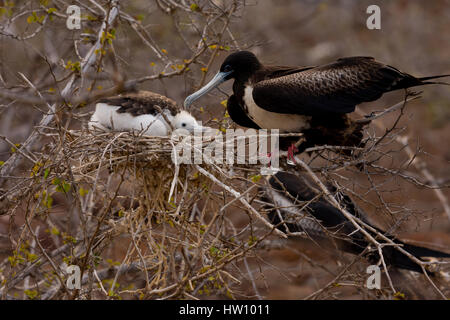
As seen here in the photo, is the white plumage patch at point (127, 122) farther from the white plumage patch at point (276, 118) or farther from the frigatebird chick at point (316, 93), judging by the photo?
the white plumage patch at point (276, 118)

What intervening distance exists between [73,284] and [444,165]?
23.0 feet

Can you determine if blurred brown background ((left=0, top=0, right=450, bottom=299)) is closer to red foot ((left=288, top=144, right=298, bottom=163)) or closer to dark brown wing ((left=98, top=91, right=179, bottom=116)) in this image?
dark brown wing ((left=98, top=91, right=179, bottom=116))

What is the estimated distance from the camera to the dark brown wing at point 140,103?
3.79m

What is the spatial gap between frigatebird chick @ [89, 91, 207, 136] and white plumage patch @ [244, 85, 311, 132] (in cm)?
32

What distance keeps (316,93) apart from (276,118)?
289 mm

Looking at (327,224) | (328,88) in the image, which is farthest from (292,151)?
(327,224)

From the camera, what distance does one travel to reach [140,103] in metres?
3.84

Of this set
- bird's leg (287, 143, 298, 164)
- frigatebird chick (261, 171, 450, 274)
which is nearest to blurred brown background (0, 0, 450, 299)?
frigatebird chick (261, 171, 450, 274)

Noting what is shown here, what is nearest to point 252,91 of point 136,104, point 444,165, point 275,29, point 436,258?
point 136,104

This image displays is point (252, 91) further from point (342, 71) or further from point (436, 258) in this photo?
point (436, 258)

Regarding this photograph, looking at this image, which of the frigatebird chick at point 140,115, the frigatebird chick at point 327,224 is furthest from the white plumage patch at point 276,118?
the frigatebird chick at point 327,224

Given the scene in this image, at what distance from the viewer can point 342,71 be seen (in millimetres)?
3816

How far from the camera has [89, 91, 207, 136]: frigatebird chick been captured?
3.74m

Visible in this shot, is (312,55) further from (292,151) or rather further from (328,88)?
(292,151)
